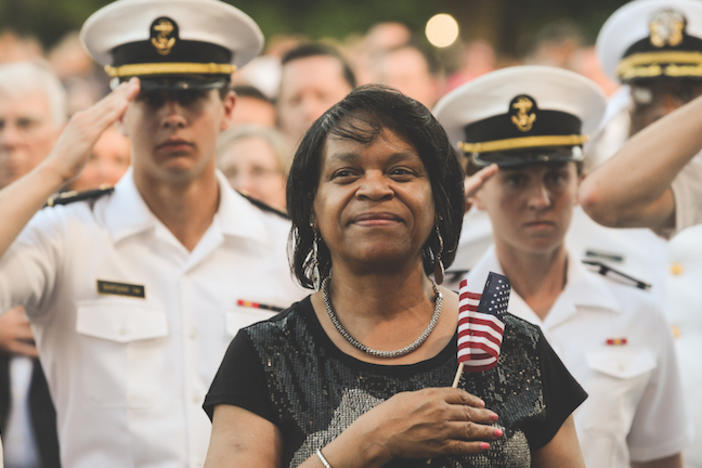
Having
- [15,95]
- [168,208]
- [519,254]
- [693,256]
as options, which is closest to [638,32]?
[693,256]

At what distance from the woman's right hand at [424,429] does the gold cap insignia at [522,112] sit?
6.26 ft

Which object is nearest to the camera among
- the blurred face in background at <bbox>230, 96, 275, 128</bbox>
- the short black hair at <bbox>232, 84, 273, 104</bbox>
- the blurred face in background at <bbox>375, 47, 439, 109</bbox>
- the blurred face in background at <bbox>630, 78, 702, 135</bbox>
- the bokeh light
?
the blurred face in background at <bbox>630, 78, 702, 135</bbox>

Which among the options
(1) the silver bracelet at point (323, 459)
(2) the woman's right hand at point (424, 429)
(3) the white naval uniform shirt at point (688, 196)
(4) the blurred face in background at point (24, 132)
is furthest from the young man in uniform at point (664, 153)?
(4) the blurred face in background at point (24, 132)

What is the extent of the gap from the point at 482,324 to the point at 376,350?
0.27 meters

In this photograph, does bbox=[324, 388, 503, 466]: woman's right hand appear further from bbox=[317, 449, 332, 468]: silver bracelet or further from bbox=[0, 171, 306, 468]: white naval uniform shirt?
bbox=[0, 171, 306, 468]: white naval uniform shirt

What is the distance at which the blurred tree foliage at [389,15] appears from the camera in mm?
15414

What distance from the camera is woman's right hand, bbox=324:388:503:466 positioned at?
2596mm

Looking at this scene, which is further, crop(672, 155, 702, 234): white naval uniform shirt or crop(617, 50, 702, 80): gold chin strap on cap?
crop(617, 50, 702, 80): gold chin strap on cap

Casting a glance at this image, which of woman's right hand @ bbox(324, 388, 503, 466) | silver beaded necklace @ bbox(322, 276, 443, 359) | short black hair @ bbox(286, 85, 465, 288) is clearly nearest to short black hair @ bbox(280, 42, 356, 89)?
short black hair @ bbox(286, 85, 465, 288)

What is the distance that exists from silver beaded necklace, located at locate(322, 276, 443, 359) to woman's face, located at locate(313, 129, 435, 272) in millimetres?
124

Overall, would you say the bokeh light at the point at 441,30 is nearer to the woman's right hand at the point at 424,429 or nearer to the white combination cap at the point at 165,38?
the white combination cap at the point at 165,38

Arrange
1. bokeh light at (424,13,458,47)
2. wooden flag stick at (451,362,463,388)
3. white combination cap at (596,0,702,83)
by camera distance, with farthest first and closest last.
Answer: bokeh light at (424,13,458,47) → white combination cap at (596,0,702,83) → wooden flag stick at (451,362,463,388)

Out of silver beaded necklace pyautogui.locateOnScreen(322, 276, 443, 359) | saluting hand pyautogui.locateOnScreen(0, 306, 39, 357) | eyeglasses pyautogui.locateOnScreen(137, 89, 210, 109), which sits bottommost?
saluting hand pyautogui.locateOnScreen(0, 306, 39, 357)

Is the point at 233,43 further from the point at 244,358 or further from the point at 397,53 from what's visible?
the point at 397,53
